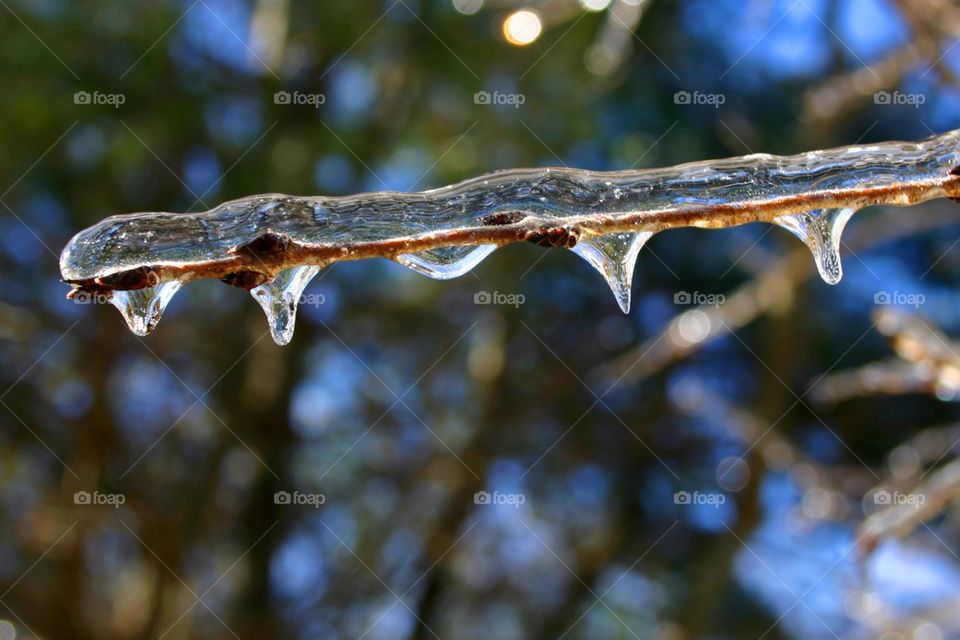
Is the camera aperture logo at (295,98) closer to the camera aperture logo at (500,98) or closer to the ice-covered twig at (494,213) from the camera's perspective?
the camera aperture logo at (500,98)

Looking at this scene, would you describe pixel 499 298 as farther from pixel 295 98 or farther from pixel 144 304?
pixel 144 304

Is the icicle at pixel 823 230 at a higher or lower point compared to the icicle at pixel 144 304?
higher

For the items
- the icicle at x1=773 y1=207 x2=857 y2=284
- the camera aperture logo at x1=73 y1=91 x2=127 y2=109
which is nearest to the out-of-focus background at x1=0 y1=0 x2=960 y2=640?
the camera aperture logo at x1=73 y1=91 x2=127 y2=109

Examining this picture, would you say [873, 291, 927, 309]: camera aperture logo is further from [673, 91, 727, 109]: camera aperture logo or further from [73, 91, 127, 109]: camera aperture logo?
Answer: [73, 91, 127, 109]: camera aperture logo

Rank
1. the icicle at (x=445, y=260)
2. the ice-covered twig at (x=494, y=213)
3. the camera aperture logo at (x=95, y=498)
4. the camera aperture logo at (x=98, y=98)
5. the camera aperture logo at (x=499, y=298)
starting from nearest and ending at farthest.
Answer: the ice-covered twig at (x=494, y=213)
the icicle at (x=445, y=260)
the camera aperture logo at (x=98, y=98)
the camera aperture logo at (x=95, y=498)
the camera aperture logo at (x=499, y=298)

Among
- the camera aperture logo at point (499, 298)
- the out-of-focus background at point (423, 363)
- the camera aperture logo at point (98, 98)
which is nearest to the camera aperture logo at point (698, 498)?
the out-of-focus background at point (423, 363)

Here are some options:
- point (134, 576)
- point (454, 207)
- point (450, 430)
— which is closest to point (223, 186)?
point (450, 430)
